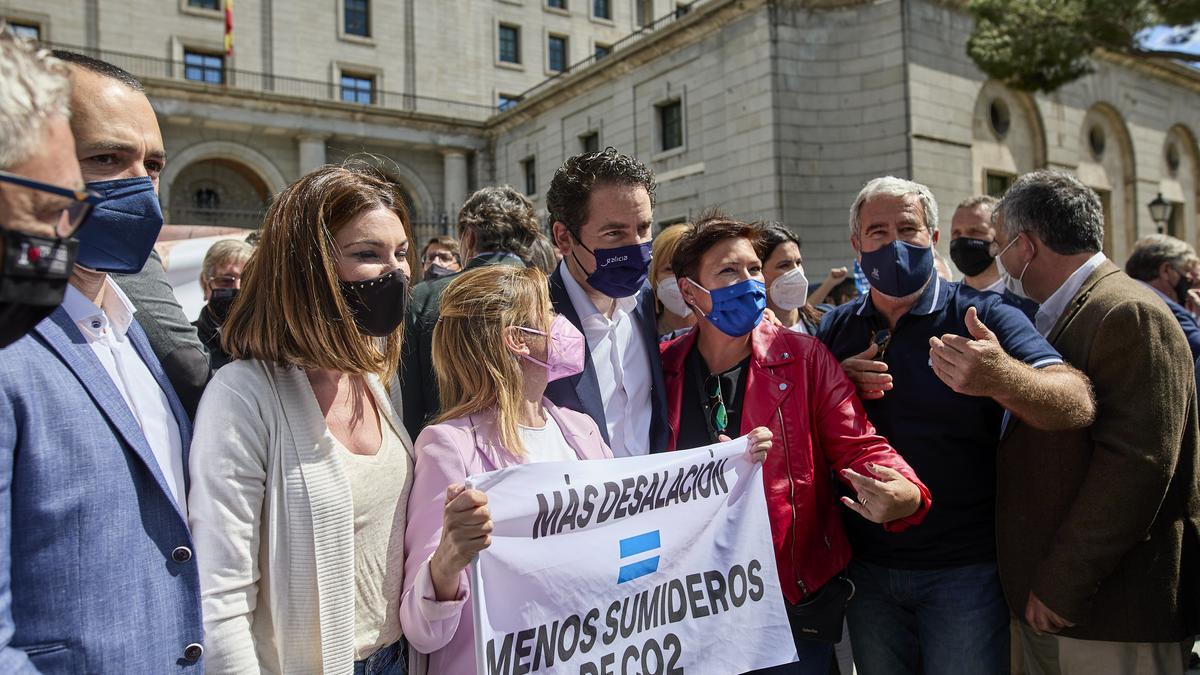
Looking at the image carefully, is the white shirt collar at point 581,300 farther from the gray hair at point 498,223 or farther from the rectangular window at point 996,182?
the rectangular window at point 996,182

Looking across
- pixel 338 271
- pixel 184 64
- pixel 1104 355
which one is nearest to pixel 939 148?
pixel 1104 355

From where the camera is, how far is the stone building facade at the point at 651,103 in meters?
19.5

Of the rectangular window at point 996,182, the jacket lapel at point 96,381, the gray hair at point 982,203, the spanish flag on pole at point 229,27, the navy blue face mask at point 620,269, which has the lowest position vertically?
the jacket lapel at point 96,381

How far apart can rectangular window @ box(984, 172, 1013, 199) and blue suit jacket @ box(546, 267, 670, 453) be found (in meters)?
20.8

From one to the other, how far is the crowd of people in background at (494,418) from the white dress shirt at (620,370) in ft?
0.05

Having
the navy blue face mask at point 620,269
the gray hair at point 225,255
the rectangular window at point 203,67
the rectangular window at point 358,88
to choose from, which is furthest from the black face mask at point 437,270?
the rectangular window at point 358,88

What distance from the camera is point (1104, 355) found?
285 centimetres

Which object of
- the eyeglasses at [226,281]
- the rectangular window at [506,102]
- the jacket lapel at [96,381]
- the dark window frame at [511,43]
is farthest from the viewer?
the dark window frame at [511,43]

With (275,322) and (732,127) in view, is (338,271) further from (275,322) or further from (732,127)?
(732,127)

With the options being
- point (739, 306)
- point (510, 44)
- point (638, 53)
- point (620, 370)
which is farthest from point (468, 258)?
point (510, 44)

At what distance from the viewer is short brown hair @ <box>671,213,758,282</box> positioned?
122 inches

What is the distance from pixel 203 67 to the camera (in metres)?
31.4

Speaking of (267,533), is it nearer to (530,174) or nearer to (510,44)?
(530,174)

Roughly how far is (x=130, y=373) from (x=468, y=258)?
2602mm
